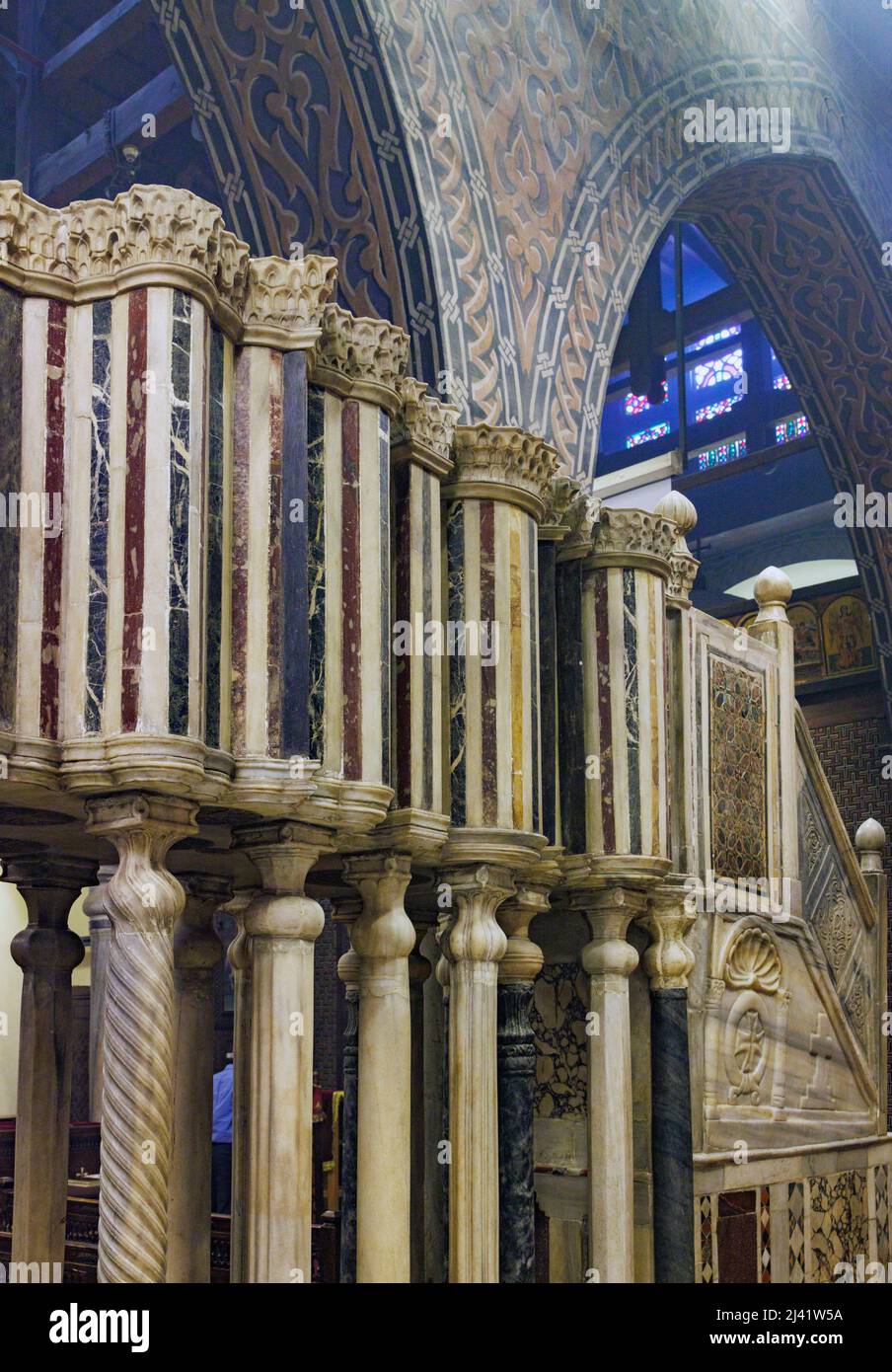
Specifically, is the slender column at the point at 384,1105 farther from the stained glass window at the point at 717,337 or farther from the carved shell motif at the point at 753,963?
the stained glass window at the point at 717,337

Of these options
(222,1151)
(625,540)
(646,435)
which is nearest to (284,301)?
(625,540)

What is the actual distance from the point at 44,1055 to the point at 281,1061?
1.16 metres

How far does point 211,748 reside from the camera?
324 centimetres

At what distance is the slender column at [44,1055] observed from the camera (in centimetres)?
412

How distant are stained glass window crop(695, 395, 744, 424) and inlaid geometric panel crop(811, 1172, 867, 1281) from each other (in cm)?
844

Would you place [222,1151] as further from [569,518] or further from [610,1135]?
[569,518]

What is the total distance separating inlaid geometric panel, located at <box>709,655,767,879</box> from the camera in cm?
601

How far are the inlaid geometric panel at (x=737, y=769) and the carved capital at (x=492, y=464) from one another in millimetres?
1983

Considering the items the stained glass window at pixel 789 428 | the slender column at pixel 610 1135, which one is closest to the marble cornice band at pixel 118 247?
the slender column at pixel 610 1135

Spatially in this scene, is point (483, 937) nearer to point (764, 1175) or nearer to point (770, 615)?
point (764, 1175)

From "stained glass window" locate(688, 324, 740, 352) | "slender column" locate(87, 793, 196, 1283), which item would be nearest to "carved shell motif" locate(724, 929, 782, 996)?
"slender column" locate(87, 793, 196, 1283)

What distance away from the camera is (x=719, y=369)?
14.1 metres

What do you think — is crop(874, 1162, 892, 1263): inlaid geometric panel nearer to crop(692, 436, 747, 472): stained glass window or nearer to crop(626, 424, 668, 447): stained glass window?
crop(692, 436, 747, 472): stained glass window
